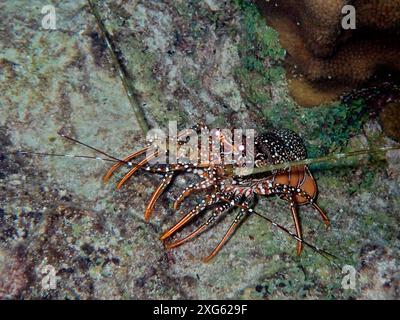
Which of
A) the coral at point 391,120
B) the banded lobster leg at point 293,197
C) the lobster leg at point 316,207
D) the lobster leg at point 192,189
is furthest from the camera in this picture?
the coral at point 391,120

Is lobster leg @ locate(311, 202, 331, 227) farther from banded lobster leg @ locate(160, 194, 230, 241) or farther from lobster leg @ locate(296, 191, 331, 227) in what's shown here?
banded lobster leg @ locate(160, 194, 230, 241)

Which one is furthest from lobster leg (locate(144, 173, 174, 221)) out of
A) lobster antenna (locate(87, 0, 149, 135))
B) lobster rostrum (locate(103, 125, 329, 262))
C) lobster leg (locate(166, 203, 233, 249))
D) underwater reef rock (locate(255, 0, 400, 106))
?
underwater reef rock (locate(255, 0, 400, 106))

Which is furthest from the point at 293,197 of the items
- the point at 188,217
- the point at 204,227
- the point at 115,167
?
the point at 115,167

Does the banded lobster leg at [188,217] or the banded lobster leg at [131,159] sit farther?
the banded lobster leg at [131,159]

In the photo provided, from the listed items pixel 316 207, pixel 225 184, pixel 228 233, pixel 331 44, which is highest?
pixel 331 44

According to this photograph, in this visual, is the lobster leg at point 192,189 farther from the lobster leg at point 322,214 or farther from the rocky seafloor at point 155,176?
the lobster leg at point 322,214

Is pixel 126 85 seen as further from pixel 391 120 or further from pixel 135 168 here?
pixel 391 120

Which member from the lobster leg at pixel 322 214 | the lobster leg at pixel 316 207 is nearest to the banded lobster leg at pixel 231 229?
the lobster leg at pixel 316 207
